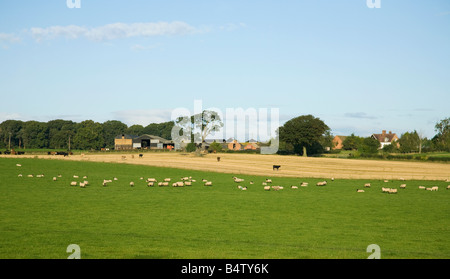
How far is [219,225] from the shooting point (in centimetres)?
2347

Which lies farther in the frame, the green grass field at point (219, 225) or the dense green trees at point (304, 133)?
the dense green trees at point (304, 133)

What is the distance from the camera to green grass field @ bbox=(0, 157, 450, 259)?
17078 millimetres

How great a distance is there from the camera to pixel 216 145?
16975 cm

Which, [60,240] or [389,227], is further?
[389,227]

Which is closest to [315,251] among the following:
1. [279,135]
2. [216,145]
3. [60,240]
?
[60,240]

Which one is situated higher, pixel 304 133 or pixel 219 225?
pixel 304 133

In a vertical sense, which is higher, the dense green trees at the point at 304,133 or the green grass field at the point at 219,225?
the dense green trees at the point at 304,133

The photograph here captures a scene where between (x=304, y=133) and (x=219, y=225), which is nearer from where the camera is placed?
(x=219, y=225)

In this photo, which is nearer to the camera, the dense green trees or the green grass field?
the green grass field

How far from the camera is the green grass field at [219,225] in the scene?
17.1 meters

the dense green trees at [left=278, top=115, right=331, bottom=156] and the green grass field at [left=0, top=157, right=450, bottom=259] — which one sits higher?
the dense green trees at [left=278, top=115, right=331, bottom=156]
